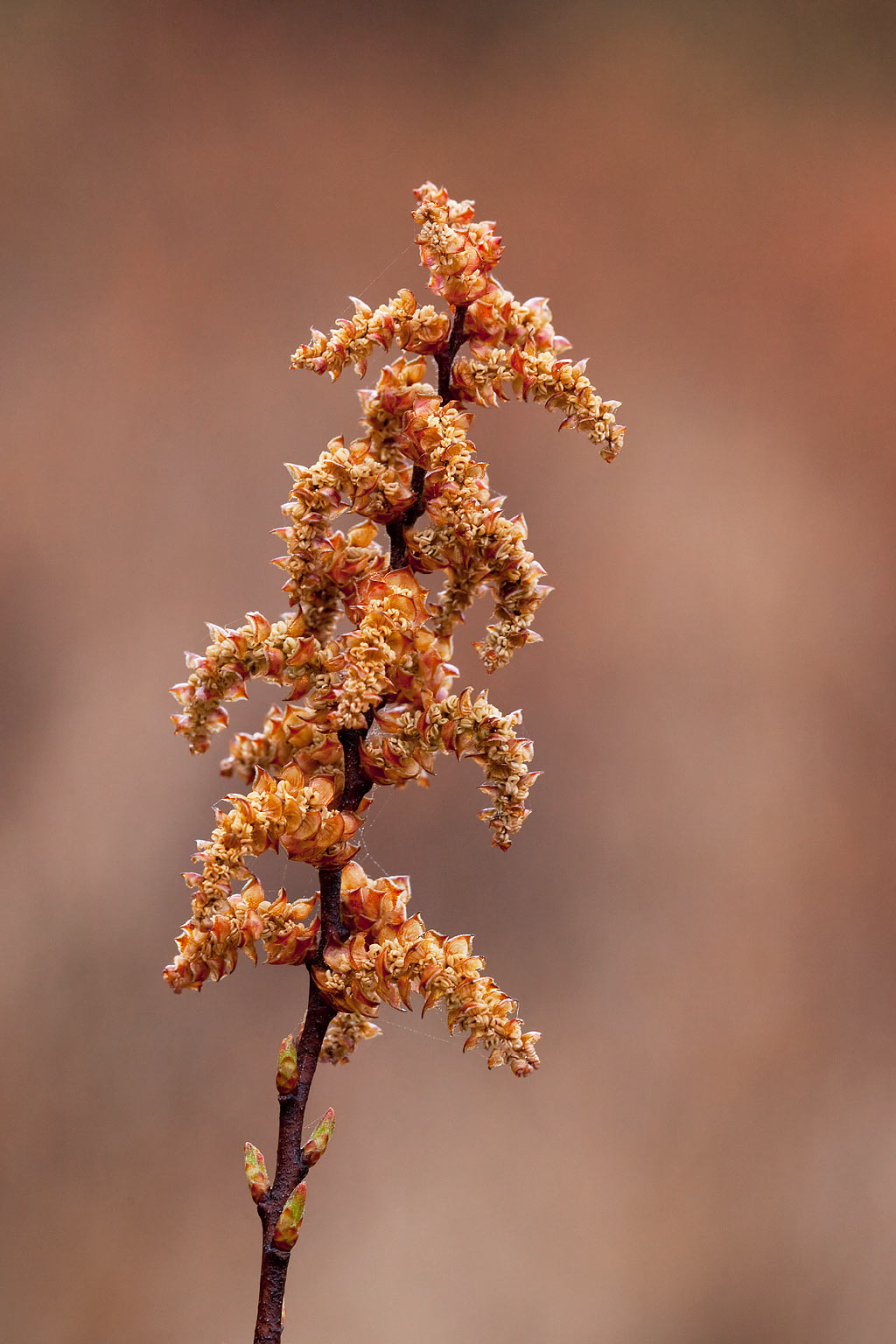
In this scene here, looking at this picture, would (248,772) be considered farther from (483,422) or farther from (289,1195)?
(483,422)

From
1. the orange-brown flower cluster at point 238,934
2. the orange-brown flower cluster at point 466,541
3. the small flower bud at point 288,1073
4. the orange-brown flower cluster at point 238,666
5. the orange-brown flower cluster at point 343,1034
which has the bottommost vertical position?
the small flower bud at point 288,1073

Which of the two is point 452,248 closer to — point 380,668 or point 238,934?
point 380,668

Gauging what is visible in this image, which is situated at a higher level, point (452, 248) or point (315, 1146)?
point (452, 248)

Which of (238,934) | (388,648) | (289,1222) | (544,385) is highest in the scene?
(544,385)

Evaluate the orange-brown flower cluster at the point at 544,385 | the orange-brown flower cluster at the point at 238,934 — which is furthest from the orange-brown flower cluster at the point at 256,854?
the orange-brown flower cluster at the point at 544,385

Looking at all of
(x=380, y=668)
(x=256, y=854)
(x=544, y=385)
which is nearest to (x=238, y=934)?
(x=256, y=854)

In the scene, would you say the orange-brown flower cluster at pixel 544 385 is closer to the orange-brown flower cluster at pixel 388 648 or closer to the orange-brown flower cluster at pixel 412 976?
the orange-brown flower cluster at pixel 388 648

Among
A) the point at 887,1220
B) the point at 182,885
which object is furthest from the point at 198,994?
the point at 887,1220

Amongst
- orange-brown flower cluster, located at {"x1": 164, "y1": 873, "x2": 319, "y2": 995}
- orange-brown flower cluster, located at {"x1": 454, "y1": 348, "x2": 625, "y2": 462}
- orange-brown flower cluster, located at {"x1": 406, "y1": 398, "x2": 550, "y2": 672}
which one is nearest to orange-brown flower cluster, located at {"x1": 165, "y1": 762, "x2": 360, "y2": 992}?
orange-brown flower cluster, located at {"x1": 164, "y1": 873, "x2": 319, "y2": 995}
